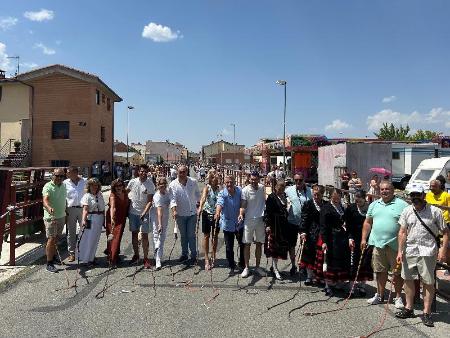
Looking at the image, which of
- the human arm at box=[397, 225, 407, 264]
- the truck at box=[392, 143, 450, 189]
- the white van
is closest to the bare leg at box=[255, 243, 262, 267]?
the human arm at box=[397, 225, 407, 264]

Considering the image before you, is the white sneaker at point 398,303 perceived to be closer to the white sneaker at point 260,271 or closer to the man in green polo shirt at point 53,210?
the white sneaker at point 260,271

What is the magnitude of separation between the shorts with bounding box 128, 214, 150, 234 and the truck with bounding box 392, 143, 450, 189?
20.0 metres

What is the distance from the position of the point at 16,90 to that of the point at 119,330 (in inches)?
1145

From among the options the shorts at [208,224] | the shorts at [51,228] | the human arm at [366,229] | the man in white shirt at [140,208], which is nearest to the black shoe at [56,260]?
the shorts at [51,228]

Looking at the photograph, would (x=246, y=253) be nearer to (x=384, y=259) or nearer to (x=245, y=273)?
(x=245, y=273)

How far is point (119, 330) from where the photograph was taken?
450 centimetres

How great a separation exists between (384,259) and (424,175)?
9.77 meters

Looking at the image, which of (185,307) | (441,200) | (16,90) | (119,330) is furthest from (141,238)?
(16,90)

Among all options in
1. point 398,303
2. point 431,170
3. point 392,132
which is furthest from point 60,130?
point 392,132

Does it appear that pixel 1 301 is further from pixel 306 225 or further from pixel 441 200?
pixel 441 200

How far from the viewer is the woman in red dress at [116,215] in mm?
7199

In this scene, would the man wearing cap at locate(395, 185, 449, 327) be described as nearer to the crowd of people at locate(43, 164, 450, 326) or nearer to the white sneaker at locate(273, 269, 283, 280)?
the crowd of people at locate(43, 164, 450, 326)

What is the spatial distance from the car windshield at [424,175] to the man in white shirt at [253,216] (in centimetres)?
922

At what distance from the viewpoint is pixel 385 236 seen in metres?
5.21
